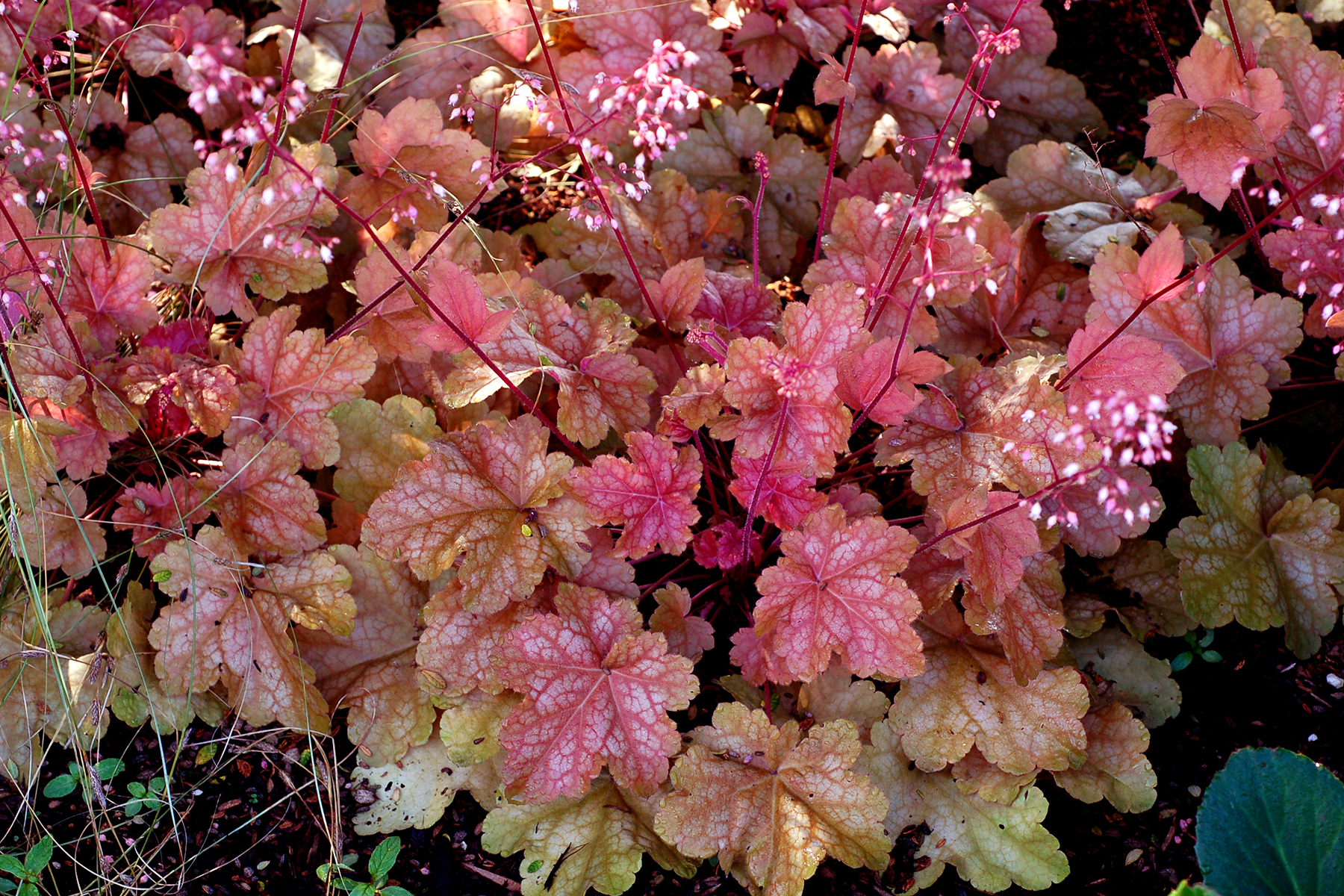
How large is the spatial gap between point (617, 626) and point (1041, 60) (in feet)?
6.29

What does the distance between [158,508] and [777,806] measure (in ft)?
4.56

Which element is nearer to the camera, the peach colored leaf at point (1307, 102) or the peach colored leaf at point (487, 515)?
the peach colored leaf at point (487, 515)

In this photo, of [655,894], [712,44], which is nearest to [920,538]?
[655,894]

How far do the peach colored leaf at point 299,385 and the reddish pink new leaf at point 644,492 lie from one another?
0.55 m

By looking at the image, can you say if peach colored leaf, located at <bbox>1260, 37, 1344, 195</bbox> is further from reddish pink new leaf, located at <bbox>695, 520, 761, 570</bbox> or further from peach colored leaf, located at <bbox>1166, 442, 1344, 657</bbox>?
reddish pink new leaf, located at <bbox>695, 520, 761, 570</bbox>

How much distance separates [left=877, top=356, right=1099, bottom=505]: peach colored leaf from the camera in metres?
1.77

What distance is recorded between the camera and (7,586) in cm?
205

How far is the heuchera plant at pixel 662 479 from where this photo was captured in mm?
1703

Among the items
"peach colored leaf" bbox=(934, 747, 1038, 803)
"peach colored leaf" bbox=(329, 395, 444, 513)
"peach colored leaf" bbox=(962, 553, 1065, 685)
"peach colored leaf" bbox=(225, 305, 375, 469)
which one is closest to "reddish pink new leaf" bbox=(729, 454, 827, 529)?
"peach colored leaf" bbox=(962, 553, 1065, 685)

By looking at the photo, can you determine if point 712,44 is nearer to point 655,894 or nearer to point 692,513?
point 692,513

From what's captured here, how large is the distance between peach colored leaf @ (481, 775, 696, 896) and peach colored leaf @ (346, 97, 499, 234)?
1295 millimetres

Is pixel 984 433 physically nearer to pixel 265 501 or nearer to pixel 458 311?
pixel 458 311

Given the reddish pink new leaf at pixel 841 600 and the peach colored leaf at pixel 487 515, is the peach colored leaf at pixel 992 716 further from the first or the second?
the peach colored leaf at pixel 487 515

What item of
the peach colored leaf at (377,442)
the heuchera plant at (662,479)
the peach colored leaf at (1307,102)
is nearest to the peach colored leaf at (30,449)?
the heuchera plant at (662,479)
